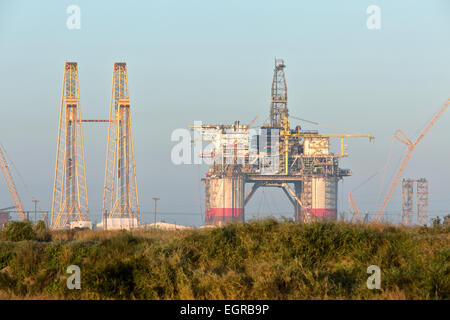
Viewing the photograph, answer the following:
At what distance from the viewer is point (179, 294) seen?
20.8 meters

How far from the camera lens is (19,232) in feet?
110

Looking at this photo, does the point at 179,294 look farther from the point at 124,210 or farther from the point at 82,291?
the point at 124,210

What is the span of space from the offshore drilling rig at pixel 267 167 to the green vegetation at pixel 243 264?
110 m

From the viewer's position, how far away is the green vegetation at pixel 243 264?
20.6m

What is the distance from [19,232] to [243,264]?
14.4m
